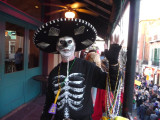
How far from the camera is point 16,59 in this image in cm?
344

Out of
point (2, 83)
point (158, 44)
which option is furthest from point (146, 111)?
point (158, 44)

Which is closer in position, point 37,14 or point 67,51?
point 67,51

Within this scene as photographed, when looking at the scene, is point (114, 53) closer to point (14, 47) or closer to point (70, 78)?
point (70, 78)

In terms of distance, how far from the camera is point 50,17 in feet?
15.7

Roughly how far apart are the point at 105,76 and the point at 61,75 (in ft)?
1.49

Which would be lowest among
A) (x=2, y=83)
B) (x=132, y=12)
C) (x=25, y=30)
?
(x=2, y=83)

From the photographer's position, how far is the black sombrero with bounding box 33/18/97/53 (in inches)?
55.9

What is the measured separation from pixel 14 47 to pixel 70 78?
2485 millimetres

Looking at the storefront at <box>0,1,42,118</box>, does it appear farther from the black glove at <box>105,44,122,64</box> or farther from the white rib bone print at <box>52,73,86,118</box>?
the black glove at <box>105,44,122,64</box>

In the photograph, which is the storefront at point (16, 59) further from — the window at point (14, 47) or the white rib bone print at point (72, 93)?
the white rib bone print at point (72, 93)

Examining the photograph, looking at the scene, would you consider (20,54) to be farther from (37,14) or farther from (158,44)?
(158,44)

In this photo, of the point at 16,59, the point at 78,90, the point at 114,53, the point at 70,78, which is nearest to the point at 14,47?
the point at 16,59

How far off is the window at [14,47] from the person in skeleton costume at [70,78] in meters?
1.83

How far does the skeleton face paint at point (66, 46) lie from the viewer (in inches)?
57.7
